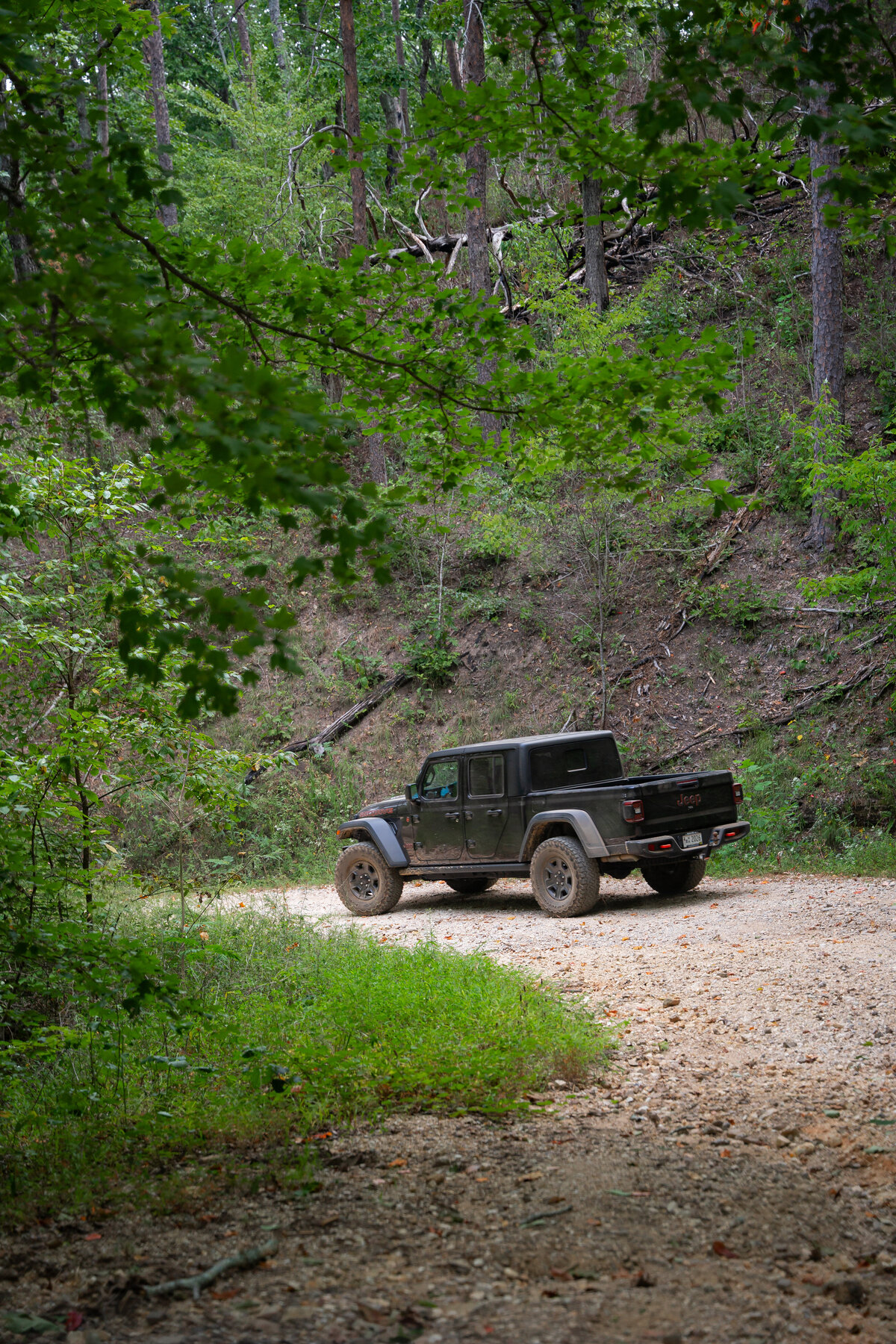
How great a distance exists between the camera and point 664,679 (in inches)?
617

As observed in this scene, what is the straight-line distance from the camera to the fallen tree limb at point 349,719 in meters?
18.7

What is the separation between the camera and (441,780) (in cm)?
1129

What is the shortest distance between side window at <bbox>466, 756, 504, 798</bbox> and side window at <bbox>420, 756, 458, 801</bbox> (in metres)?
0.24

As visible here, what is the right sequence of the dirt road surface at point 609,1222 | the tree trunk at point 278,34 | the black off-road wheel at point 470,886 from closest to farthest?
1. the dirt road surface at point 609,1222
2. the black off-road wheel at point 470,886
3. the tree trunk at point 278,34

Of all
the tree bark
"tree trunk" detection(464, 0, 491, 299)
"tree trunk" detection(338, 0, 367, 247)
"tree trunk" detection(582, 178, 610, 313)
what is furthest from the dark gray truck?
"tree trunk" detection(338, 0, 367, 247)

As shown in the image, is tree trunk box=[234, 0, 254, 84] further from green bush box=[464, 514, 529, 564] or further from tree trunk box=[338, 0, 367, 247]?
green bush box=[464, 514, 529, 564]

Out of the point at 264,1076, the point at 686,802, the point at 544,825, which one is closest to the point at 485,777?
the point at 544,825

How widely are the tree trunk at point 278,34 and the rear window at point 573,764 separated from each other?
28579mm

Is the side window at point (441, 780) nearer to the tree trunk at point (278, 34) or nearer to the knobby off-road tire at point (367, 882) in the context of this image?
the knobby off-road tire at point (367, 882)

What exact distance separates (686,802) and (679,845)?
440 millimetres

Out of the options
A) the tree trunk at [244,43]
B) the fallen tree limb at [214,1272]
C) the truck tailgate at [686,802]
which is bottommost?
the fallen tree limb at [214,1272]

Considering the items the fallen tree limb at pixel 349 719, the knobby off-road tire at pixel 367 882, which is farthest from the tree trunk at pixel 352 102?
the knobby off-road tire at pixel 367 882

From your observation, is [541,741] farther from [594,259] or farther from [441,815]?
[594,259]

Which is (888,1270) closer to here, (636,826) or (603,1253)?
(603,1253)
